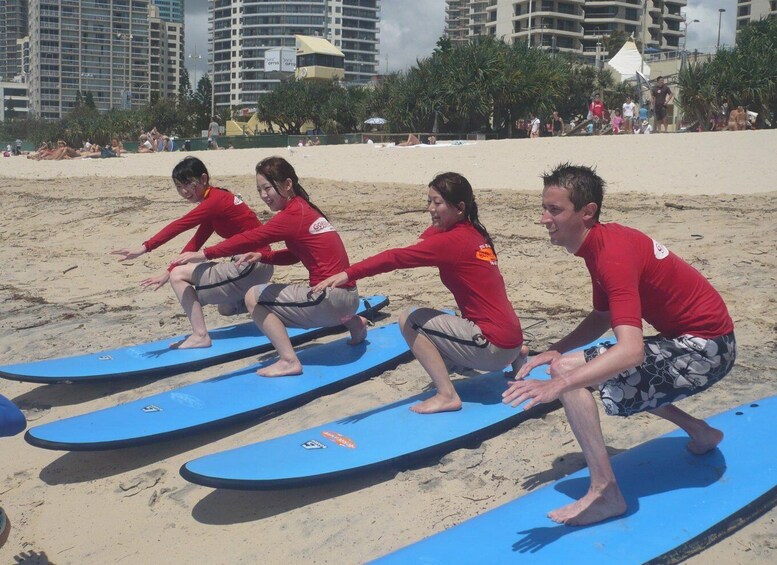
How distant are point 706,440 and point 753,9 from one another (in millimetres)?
109448

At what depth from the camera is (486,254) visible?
4.25 metres

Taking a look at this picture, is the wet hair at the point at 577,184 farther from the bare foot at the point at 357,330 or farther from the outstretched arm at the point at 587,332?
the bare foot at the point at 357,330

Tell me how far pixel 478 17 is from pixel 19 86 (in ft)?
281

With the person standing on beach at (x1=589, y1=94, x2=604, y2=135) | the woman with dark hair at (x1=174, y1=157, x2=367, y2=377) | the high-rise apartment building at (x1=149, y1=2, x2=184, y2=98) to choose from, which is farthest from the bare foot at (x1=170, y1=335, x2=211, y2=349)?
the high-rise apartment building at (x1=149, y1=2, x2=184, y2=98)

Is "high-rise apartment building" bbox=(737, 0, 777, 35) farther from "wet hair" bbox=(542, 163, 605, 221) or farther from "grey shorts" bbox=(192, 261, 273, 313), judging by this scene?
"wet hair" bbox=(542, 163, 605, 221)

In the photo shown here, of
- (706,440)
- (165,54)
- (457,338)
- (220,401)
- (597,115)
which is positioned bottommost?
(220,401)

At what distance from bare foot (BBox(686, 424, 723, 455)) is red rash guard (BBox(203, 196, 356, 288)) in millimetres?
2377

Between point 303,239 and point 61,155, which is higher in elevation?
point 61,155

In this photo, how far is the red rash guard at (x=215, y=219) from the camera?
5.95m

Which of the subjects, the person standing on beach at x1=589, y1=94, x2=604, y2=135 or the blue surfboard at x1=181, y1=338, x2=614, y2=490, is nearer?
the blue surfboard at x1=181, y1=338, x2=614, y2=490

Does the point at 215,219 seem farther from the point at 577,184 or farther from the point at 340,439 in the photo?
the point at 577,184

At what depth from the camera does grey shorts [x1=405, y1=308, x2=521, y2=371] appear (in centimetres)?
419

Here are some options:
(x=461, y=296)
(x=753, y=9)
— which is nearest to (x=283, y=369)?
(x=461, y=296)

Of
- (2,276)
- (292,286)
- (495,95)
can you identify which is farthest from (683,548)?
(495,95)
